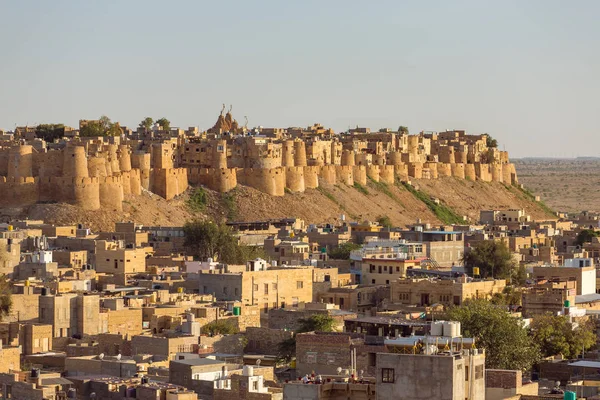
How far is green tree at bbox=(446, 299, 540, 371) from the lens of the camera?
107ft

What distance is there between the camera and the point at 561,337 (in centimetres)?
3616

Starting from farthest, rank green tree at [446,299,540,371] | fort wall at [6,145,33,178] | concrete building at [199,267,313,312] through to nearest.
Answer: fort wall at [6,145,33,178] → concrete building at [199,267,313,312] → green tree at [446,299,540,371]

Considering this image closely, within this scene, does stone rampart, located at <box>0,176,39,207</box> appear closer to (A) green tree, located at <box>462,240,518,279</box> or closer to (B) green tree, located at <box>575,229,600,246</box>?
(B) green tree, located at <box>575,229,600,246</box>

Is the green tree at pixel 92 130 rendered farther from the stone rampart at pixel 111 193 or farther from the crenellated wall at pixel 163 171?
the stone rampart at pixel 111 193

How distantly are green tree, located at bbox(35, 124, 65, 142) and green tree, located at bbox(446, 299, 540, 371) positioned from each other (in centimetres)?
6756

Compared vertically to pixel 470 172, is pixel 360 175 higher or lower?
lower

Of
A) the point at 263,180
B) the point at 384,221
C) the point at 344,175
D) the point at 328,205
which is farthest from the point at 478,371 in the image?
the point at 344,175

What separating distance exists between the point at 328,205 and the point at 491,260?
37891 mm

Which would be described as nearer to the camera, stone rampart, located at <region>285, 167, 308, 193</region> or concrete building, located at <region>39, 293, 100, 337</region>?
concrete building, located at <region>39, 293, 100, 337</region>

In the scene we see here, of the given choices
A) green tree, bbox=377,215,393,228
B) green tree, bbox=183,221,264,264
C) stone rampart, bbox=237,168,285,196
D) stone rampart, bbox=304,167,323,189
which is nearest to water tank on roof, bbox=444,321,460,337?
green tree, bbox=183,221,264,264

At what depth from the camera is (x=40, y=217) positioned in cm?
7456

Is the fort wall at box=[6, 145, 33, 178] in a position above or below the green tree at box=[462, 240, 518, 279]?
above

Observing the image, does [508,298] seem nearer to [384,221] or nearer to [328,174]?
[384,221]

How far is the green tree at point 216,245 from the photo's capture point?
190 feet
